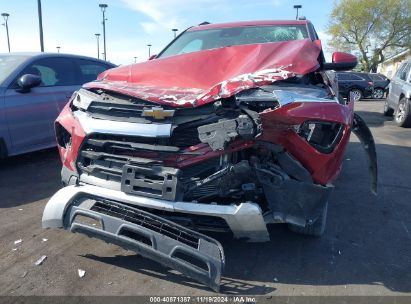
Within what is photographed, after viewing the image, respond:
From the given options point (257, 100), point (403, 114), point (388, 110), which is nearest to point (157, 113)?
point (257, 100)

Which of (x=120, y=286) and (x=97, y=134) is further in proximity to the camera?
(x=97, y=134)

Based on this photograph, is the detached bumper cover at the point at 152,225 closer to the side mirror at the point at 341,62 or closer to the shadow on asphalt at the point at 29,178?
the shadow on asphalt at the point at 29,178

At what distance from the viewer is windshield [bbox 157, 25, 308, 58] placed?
461 centimetres

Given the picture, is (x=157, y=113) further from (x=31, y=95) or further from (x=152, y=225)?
(x=31, y=95)

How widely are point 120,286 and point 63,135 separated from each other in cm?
146

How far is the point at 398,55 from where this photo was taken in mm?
45156

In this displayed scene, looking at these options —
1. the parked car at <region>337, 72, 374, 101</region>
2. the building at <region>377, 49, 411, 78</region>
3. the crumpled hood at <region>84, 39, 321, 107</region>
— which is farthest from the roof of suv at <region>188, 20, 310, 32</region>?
the building at <region>377, 49, 411, 78</region>

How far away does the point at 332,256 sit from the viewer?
10.7ft

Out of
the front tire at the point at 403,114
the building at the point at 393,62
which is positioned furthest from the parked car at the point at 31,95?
the building at the point at 393,62

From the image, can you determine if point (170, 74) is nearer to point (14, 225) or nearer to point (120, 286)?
point (120, 286)

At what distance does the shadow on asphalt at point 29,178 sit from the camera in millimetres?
4531

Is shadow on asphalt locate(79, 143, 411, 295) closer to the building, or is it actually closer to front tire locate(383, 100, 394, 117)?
front tire locate(383, 100, 394, 117)

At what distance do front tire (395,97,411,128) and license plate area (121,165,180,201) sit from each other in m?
9.12

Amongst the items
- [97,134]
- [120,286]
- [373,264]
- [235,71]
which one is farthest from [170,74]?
[373,264]
